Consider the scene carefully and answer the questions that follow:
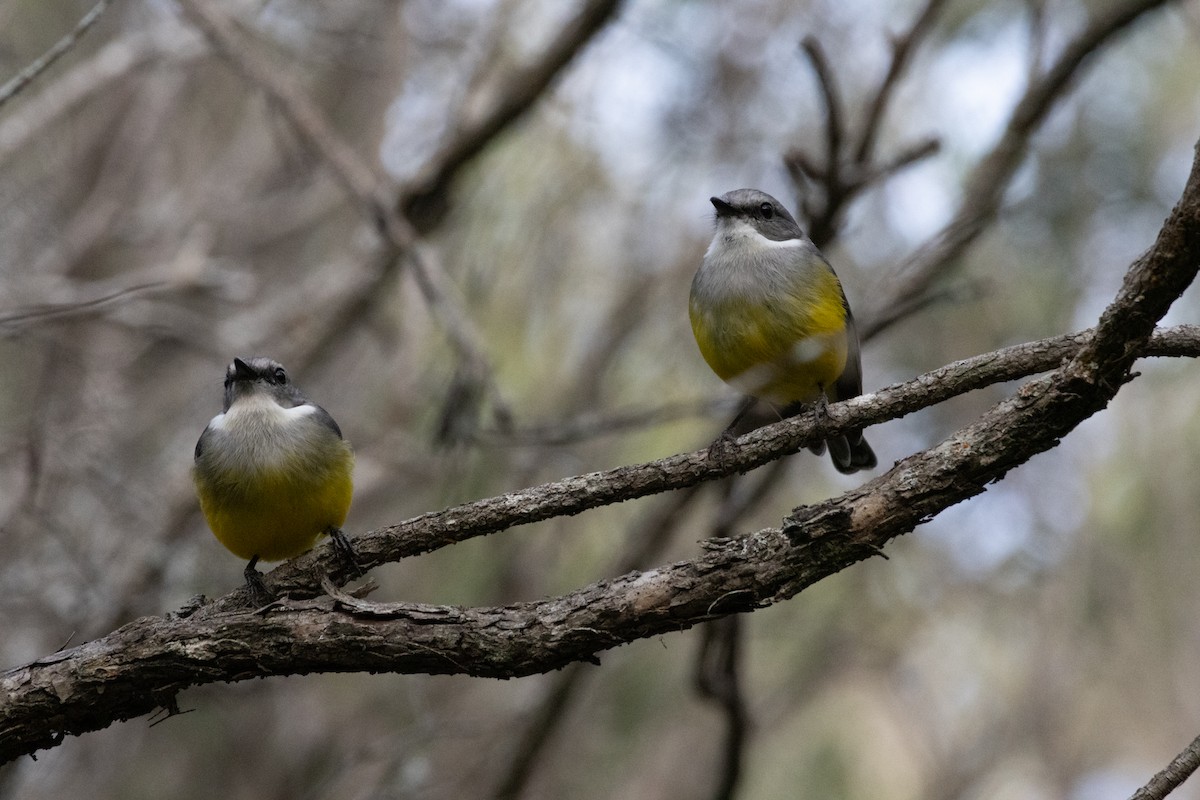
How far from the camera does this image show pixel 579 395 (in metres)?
8.75

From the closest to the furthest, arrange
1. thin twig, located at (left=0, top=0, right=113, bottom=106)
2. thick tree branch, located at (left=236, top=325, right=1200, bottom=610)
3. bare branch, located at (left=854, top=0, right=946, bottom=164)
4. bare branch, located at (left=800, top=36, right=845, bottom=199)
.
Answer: thick tree branch, located at (left=236, top=325, right=1200, bottom=610) < thin twig, located at (left=0, top=0, right=113, bottom=106) < bare branch, located at (left=800, top=36, right=845, bottom=199) < bare branch, located at (left=854, top=0, right=946, bottom=164)

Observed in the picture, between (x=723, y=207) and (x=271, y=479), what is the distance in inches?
89.1

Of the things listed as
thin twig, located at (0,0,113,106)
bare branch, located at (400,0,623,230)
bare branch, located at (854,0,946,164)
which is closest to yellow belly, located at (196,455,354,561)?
thin twig, located at (0,0,113,106)

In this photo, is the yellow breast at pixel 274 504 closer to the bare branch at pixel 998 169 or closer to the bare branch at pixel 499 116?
the bare branch at pixel 998 169

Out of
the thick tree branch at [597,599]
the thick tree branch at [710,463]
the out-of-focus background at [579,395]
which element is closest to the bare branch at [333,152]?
the out-of-focus background at [579,395]

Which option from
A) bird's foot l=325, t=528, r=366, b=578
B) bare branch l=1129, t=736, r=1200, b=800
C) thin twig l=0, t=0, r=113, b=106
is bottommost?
bare branch l=1129, t=736, r=1200, b=800

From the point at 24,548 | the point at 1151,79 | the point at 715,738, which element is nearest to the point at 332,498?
the point at 24,548

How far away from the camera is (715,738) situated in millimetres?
9430

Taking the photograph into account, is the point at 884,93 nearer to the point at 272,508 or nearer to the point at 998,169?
the point at 998,169

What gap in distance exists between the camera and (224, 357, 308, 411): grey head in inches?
185

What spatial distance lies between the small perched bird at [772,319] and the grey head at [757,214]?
84 mm

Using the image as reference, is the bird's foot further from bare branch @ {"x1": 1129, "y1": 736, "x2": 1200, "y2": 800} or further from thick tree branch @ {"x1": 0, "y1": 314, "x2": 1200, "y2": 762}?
bare branch @ {"x1": 1129, "y1": 736, "x2": 1200, "y2": 800}

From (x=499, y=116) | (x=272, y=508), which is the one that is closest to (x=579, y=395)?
(x=499, y=116)

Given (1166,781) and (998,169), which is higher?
(998,169)
